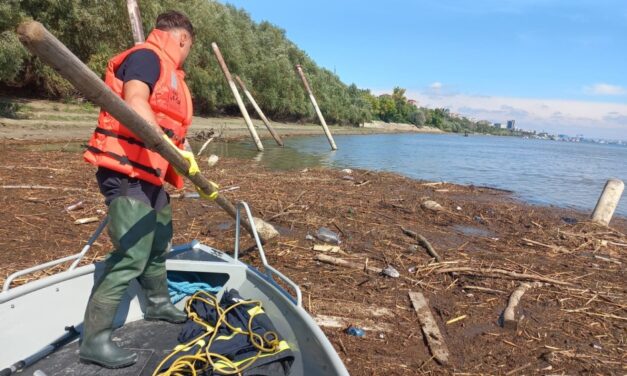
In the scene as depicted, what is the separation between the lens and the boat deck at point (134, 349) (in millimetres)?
2906

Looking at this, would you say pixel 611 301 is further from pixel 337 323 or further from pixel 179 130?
pixel 179 130

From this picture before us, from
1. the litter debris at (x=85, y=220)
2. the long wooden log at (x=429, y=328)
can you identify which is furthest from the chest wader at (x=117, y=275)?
the litter debris at (x=85, y=220)

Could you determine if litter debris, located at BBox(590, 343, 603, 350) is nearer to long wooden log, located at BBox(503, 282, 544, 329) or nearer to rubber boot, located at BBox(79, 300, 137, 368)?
long wooden log, located at BBox(503, 282, 544, 329)

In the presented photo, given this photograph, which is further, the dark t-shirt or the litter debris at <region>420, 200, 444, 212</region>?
the litter debris at <region>420, 200, 444, 212</region>

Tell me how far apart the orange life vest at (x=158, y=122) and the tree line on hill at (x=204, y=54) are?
14.1 m

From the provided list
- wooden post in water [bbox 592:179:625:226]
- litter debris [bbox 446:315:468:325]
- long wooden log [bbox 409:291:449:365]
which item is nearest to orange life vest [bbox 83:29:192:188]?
long wooden log [bbox 409:291:449:365]

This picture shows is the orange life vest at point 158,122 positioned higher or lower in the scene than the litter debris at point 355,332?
higher

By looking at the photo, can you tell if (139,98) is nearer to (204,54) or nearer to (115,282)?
(115,282)

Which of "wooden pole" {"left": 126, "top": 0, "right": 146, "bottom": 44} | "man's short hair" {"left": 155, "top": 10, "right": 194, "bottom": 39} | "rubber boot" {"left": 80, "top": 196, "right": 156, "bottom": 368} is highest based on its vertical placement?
"wooden pole" {"left": 126, "top": 0, "right": 146, "bottom": 44}

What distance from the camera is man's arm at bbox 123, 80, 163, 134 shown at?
272cm

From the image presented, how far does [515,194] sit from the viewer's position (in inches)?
623

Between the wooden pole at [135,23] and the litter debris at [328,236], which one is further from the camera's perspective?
the wooden pole at [135,23]

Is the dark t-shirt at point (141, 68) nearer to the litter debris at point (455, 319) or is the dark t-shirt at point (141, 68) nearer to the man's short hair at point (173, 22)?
the man's short hair at point (173, 22)

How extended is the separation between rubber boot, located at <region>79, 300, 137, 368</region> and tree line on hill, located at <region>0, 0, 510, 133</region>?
14.7 m
